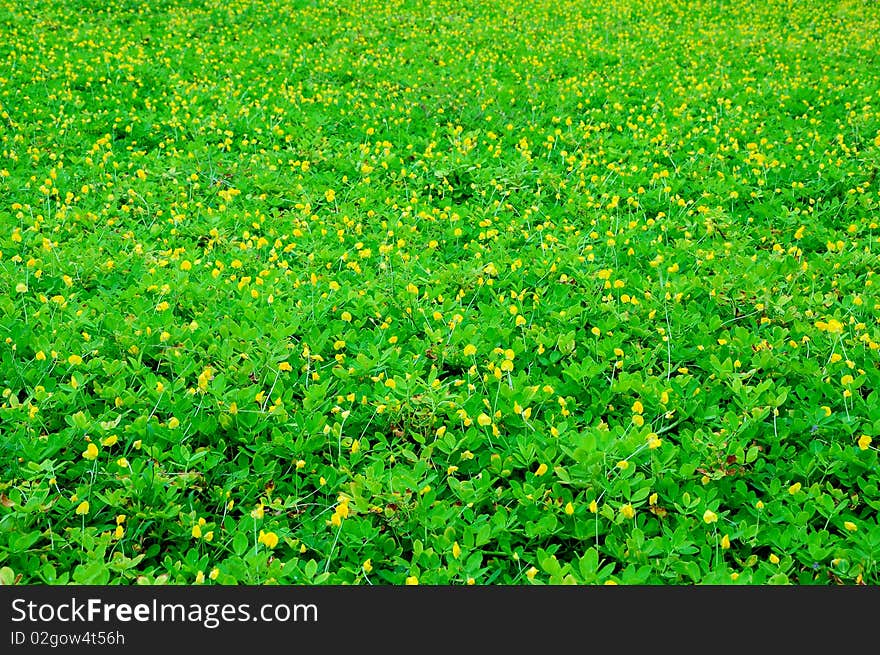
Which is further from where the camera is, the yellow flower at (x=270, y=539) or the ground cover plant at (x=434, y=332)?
the ground cover plant at (x=434, y=332)

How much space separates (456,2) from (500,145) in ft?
26.7

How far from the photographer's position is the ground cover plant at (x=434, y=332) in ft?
9.13

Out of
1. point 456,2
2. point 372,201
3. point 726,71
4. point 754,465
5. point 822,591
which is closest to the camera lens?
point 822,591

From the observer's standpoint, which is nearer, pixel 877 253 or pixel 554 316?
pixel 554 316

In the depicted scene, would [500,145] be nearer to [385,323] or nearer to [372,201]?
[372,201]

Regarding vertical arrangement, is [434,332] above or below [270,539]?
above

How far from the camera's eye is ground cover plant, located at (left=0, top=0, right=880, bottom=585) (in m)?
2.78

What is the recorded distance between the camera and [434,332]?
13.2ft

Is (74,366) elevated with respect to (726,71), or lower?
lower

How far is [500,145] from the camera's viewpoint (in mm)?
7176

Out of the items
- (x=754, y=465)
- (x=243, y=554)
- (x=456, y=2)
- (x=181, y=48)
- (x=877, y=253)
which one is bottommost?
(x=243, y=554)

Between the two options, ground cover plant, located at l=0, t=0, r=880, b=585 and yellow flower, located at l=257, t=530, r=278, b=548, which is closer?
yellow flower, located at l=257, t=530, r=278, b=548

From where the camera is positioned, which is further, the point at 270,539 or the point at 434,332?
the point at 434,332

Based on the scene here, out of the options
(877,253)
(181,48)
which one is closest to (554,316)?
(877,253)
